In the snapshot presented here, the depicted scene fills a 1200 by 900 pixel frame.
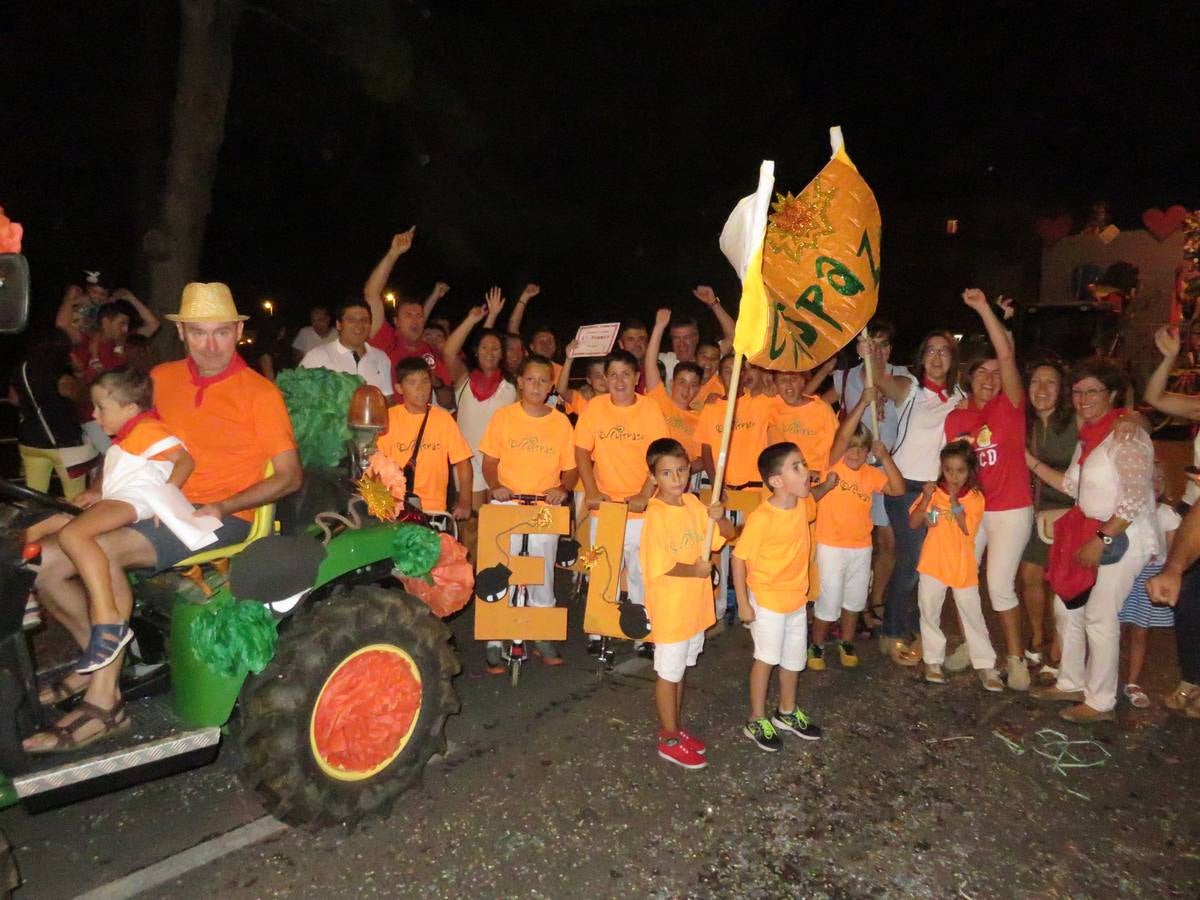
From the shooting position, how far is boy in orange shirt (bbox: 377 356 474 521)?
535 cm

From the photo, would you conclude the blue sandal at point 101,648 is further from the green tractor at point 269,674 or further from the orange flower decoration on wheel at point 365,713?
the orange flower decoration on wheel at point 365,713

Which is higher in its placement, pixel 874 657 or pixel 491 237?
pixel 491 237

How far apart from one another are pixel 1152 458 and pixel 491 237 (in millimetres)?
17720

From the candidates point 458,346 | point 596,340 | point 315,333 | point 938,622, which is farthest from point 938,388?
point 315,333

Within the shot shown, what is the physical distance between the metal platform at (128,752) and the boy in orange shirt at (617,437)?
262 centimetres

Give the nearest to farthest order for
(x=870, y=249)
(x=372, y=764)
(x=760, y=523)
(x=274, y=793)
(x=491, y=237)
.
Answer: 1. (x=274, y=793)
2. (x=372, y=764)
3. (x=760, y=523)
4. (x=870, y=249)
5. (x=491, y=237)

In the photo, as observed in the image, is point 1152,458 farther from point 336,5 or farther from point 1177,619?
point 336,5

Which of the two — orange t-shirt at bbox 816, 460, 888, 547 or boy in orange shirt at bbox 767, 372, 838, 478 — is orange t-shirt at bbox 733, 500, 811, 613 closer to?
orange t-shirt at bbox 816, 460, 888, 547

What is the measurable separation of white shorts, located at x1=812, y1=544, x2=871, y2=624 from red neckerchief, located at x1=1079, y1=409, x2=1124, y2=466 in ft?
4.48

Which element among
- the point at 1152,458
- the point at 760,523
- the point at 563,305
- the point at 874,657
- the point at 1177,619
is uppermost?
the point at 563,305

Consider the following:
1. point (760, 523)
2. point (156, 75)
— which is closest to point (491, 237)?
point (156, 75)

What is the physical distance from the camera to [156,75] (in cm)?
1108

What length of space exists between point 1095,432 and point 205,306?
4.70 meters

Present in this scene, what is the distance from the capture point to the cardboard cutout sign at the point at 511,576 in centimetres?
504
